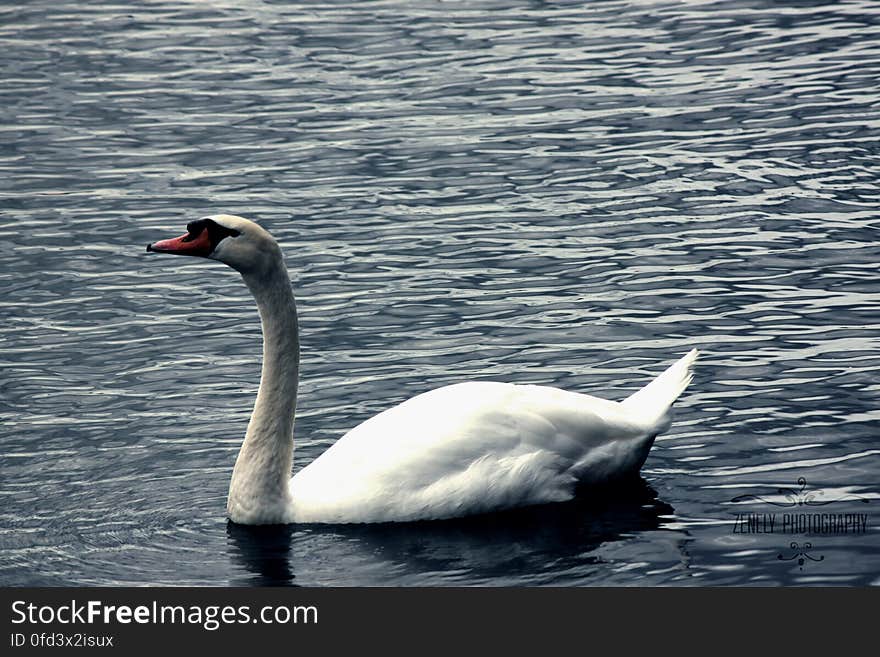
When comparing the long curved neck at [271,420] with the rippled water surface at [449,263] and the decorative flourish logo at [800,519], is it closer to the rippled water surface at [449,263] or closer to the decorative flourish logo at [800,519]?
the rippled water surface at [449,263]

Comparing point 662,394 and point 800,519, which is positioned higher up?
point 662,394

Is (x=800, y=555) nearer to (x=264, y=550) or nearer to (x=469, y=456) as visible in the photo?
(x=469, y=456)

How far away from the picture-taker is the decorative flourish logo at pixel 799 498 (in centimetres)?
1009

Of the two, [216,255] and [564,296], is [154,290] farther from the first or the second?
[216,255]

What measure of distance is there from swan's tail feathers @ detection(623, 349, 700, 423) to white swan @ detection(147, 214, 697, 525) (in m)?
0.02

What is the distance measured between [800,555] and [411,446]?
2.37 meters

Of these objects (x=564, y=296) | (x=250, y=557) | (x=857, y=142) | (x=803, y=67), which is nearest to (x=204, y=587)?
(x=250, y=557)

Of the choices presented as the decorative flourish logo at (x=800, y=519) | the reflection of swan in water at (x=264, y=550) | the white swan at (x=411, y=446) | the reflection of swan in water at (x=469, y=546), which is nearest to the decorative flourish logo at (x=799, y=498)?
the decorative flourish logo at (x=800, y=519)

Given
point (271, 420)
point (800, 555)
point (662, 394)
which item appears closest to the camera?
point (800, 555)

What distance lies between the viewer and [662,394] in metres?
11.0

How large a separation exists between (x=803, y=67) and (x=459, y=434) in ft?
40.1

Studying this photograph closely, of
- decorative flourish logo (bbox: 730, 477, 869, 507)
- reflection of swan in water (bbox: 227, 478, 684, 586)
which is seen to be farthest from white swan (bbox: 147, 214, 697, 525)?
decorative flourish logo (bbox: 730, 477, 869, 507)

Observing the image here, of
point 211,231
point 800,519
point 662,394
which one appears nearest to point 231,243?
point 211,231

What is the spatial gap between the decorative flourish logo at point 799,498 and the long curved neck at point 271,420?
106 inches
